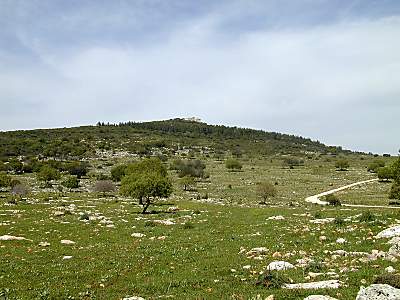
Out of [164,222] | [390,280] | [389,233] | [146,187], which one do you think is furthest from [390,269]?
[146,187]

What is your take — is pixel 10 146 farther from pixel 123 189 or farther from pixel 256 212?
pixel 256 212

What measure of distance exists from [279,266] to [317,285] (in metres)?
3.89

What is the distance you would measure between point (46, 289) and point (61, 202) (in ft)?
147

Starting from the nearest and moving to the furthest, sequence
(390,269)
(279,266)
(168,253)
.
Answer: (390,269) < (279,266) < (168,253)

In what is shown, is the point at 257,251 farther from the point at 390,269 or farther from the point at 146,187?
the point at 146,187

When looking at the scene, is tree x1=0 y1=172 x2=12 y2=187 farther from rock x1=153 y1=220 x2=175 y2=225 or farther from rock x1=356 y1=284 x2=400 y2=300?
rock x1=356 y1=284 x2=400 y2=300

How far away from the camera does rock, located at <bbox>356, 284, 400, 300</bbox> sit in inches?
450

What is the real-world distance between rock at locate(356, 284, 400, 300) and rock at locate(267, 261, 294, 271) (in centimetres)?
718

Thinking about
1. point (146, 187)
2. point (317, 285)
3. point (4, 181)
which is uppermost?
point (146, 187)

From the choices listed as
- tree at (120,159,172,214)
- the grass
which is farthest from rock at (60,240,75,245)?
tree at (120,159,172,214)

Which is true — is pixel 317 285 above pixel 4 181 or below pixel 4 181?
below

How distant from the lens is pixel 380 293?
11562 millimetres

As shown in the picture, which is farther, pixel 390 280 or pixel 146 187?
pixel 146 187

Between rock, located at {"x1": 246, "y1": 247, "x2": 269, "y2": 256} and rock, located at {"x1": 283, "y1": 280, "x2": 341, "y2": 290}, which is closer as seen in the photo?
rock, located at {"x1": 283, "y1": 280, "x2": 341, "y2": 290}
